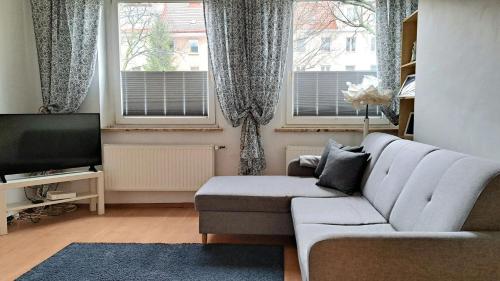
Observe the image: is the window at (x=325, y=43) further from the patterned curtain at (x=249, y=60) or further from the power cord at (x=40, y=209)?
the power cord at (x=40, y=209)

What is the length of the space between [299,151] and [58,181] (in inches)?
92.6

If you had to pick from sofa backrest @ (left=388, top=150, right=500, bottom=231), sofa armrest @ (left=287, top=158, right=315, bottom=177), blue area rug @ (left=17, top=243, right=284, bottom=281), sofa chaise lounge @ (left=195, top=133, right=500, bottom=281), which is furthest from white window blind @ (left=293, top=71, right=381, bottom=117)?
sofa backrest @ (left=388, top=150, right=500, bottom=231)

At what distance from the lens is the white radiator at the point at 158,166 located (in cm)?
378

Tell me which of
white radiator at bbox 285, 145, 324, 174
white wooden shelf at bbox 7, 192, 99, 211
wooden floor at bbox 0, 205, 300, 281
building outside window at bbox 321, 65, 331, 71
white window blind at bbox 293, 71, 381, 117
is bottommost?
wooden floor at bbox 0, 205, 300, 281

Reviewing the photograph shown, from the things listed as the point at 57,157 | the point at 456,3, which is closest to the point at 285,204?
the point at 456,3

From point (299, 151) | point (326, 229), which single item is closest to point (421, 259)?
point (326, 229)

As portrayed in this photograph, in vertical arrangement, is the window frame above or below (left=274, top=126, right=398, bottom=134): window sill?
above

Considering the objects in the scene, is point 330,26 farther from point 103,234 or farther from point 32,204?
point 32,204

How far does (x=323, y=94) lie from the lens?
3881mm

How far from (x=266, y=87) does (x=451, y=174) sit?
2250 millimetres

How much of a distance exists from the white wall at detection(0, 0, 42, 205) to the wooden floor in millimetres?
607

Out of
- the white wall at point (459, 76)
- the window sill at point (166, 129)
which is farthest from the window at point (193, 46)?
the white wall at point (459, 76)

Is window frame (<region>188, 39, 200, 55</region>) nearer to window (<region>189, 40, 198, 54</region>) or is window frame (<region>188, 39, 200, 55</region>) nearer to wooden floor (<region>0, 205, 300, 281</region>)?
window (<region>189, 40, 198, 54</region>)

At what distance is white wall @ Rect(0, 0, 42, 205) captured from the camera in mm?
3439
